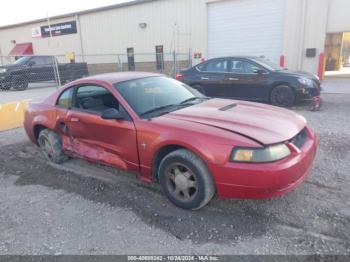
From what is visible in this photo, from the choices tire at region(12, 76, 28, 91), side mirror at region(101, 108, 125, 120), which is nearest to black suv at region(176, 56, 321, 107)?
Answer: side mirror at region(101, 108, 125, 120)

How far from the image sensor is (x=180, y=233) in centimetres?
288

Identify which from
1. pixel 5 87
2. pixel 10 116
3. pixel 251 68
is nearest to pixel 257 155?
pixel 251 68

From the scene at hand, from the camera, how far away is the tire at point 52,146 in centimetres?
462

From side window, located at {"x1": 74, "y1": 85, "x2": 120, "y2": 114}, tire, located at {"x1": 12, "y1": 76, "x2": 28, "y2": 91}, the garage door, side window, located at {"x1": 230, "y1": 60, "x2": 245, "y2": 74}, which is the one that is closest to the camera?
side window, located at {"x1": 74, "y1": 85, "x2": 120, "y2": 114}

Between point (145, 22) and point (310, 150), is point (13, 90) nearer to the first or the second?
point (145, 22)

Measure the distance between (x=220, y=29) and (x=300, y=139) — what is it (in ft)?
47.8

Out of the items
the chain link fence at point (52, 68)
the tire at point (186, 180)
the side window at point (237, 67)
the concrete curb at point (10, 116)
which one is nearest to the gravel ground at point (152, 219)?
the tire at point (186, 180)

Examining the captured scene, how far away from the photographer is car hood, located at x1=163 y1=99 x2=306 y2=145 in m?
2.93

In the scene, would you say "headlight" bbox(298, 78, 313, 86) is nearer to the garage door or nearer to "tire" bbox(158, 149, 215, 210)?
"tire" bbox(158, 149, 215, 210)

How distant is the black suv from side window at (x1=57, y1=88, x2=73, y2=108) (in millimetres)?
5178

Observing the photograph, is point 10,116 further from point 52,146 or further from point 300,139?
point 300,139

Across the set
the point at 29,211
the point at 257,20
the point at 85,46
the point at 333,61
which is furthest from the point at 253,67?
the point at 85,46

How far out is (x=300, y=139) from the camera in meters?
3.23

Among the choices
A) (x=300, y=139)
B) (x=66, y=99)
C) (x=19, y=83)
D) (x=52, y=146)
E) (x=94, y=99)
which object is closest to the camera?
(x=300, y=139)
